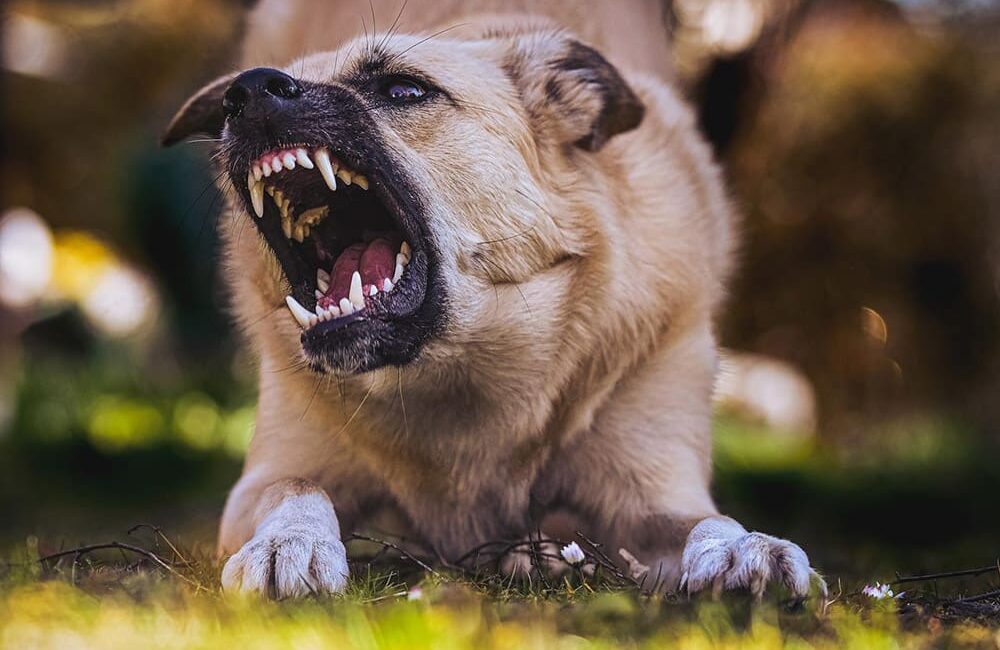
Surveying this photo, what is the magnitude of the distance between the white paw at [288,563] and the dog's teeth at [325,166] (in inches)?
28.0

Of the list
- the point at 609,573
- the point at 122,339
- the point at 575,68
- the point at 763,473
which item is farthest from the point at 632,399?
the point at 122,339

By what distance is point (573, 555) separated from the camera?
8.14 ft

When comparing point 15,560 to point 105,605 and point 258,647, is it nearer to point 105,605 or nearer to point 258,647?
point 105,605

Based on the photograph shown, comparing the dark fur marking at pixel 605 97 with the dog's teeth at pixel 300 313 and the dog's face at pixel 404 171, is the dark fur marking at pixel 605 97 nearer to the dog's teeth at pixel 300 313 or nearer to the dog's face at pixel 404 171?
the dog's face at pixel 404 171

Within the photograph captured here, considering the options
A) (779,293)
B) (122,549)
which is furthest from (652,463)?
(779,293)

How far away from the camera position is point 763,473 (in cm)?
540

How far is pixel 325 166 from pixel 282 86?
0.19m

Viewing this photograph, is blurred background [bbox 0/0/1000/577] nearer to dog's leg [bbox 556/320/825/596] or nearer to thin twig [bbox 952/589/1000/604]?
dog's leg [bbox 556/320/825/596]

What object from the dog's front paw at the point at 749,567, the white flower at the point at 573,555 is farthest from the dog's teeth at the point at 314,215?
the dog's front paw at the point at 749,567

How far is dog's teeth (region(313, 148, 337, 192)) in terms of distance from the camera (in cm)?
253

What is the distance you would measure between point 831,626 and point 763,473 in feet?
11.6

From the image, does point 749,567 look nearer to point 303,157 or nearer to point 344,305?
point 344,305

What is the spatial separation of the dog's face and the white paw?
0.36 metres

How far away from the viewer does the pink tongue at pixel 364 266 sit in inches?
105
